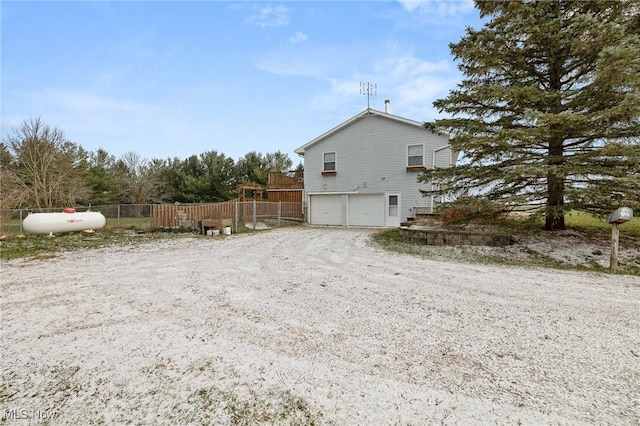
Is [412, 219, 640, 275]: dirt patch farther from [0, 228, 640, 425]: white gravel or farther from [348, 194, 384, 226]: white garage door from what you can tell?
[348, 194, 384, 226]: white garage door

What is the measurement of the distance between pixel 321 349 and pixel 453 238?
6387 millimetres

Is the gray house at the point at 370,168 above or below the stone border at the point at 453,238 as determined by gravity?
above

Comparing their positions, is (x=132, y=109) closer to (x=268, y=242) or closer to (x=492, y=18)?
(x=268, y=242)

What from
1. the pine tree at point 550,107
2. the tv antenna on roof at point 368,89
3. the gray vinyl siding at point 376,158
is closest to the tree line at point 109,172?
the gray vinyl siding at point 376,158

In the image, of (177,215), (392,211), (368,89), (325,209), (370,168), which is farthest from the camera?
(325,209)

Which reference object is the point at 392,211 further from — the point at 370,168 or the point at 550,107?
the point at 550,107

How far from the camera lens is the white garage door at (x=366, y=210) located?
49.2 ft

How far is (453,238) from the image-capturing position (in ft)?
25.9

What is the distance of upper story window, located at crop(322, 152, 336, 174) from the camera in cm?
1597

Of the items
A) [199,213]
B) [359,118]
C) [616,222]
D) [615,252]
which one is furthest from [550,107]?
[199,213]

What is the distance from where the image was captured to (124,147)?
91.1ft

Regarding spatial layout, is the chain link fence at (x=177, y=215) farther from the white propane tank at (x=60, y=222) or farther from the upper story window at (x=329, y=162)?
the upper story window at (x=329, y=162)

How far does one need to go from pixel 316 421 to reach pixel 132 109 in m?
17.1

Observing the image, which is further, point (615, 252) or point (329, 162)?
point (329, 162)
